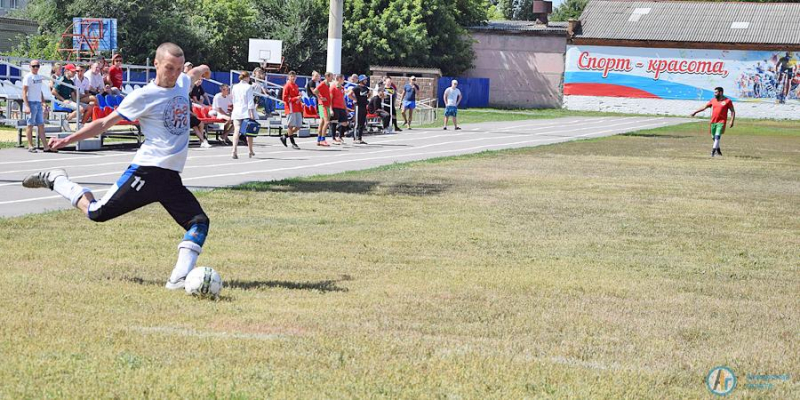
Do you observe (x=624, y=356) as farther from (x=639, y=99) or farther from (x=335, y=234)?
(x=639, y=99)

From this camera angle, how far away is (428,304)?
765 cm

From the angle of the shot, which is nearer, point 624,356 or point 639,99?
point 624,356

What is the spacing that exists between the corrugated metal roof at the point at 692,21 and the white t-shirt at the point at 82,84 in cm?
4845

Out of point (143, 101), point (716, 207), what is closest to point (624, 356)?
point (143, 101)

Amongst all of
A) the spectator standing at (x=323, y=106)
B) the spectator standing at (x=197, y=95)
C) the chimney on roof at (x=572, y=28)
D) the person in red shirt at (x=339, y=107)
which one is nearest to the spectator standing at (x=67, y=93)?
the spectator standing at (x=197, y=95)

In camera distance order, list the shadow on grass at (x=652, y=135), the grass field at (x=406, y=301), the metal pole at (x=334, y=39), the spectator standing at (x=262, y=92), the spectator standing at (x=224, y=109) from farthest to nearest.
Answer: the shadow on grass at (x=652, y=135) → the metal pole at (x=334, y=39) → the spectator standing at (x=262, y=92) → the spectator standing at (x=224, y=109) → the grass field at (x=406, y=301)

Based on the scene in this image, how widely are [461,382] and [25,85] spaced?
1760 centimetres

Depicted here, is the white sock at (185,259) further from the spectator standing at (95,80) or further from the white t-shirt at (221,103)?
the white t-shirt at (221,103)

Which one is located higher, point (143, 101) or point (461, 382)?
point (143, 101)

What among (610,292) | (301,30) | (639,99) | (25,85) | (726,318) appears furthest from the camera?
(639,99)

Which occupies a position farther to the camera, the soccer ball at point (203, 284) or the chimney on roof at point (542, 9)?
the chimney on roof at point (542, 9)

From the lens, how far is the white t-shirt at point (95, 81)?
81.7ft

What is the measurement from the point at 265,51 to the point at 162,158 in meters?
46.3

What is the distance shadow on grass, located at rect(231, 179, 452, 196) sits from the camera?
624 inches
